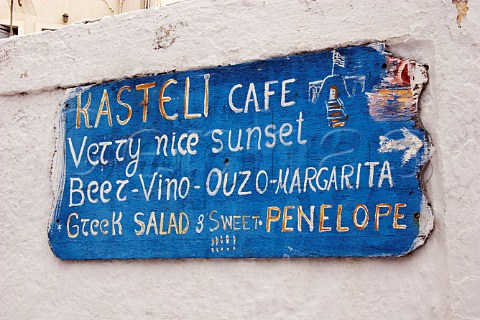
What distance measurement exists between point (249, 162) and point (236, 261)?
47cm

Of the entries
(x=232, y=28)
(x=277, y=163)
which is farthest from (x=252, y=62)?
(x=277, y=163)

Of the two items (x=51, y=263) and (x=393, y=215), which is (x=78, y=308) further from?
(x=393, y=215)

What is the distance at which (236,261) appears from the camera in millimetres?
3506

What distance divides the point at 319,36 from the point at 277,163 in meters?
0.63

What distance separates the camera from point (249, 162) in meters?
3.53

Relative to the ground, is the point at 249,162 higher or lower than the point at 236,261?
higher

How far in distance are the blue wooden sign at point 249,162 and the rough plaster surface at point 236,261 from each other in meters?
0.07

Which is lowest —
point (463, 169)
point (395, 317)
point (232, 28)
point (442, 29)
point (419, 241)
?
point (395, 317)

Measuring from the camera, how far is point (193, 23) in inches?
152

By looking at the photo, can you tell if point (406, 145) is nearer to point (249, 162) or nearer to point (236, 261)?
point (249, 162)

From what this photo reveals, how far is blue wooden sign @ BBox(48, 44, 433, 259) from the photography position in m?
3.20

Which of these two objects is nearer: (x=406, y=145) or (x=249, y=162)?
(x=406, y=145)

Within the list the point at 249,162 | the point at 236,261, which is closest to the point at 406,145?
the point at 249,162

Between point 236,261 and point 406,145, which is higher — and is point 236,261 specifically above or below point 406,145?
below
